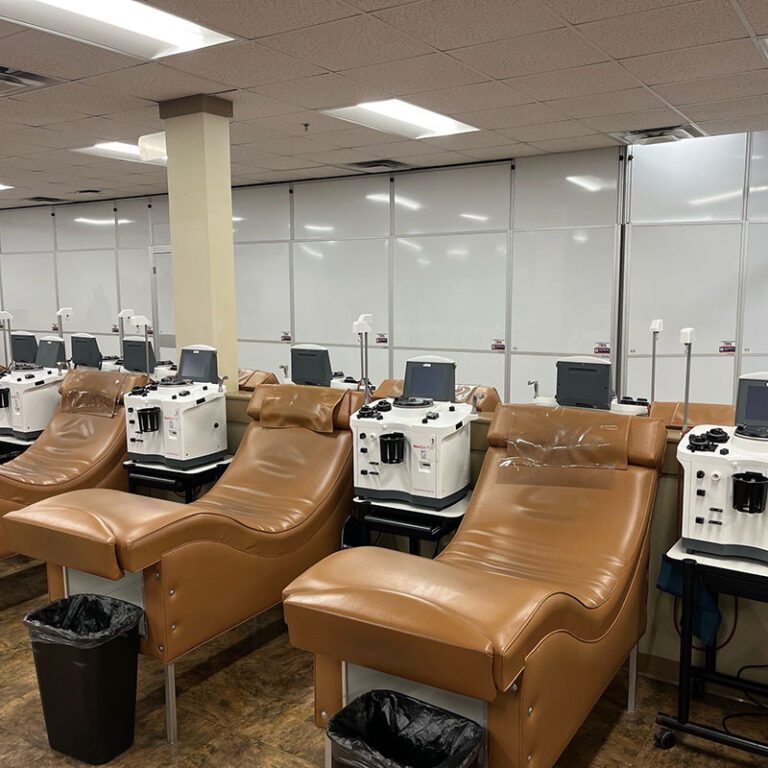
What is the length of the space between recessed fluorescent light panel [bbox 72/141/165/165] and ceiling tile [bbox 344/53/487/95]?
2.42 m

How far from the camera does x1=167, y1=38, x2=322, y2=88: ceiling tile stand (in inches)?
133

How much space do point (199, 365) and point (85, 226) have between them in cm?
599

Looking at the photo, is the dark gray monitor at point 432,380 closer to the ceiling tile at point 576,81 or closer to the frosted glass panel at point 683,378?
the ceiling tile at point 576,81

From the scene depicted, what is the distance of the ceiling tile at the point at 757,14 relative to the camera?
2844mm

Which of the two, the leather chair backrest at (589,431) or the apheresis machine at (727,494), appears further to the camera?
the leather chair backrest at (589,431)

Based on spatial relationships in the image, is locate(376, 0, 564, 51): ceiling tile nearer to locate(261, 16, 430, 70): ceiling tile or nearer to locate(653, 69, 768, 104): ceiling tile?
locate(261, 16, 430, 70): ceiling tile

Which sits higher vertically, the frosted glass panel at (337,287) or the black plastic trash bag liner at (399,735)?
the frosted glass panel at (337,287)

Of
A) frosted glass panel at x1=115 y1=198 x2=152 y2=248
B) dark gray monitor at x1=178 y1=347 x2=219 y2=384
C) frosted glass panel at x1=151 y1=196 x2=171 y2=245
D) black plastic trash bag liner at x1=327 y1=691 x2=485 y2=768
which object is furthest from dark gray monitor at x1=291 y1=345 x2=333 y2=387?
frosted glass panel at x1=115 y1=198 x2=152 y2=248

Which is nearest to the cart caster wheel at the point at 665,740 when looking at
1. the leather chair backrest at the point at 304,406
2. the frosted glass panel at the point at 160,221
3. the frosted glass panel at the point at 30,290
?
the leather chair backrest at the point at 304,406

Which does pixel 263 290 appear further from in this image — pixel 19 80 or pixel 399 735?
pixel 399 735

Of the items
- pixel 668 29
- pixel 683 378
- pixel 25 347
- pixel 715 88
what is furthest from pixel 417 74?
pixel 25 347

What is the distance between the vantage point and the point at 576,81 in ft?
12.8

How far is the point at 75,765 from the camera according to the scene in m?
2.40

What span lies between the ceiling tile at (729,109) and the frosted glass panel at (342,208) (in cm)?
304
